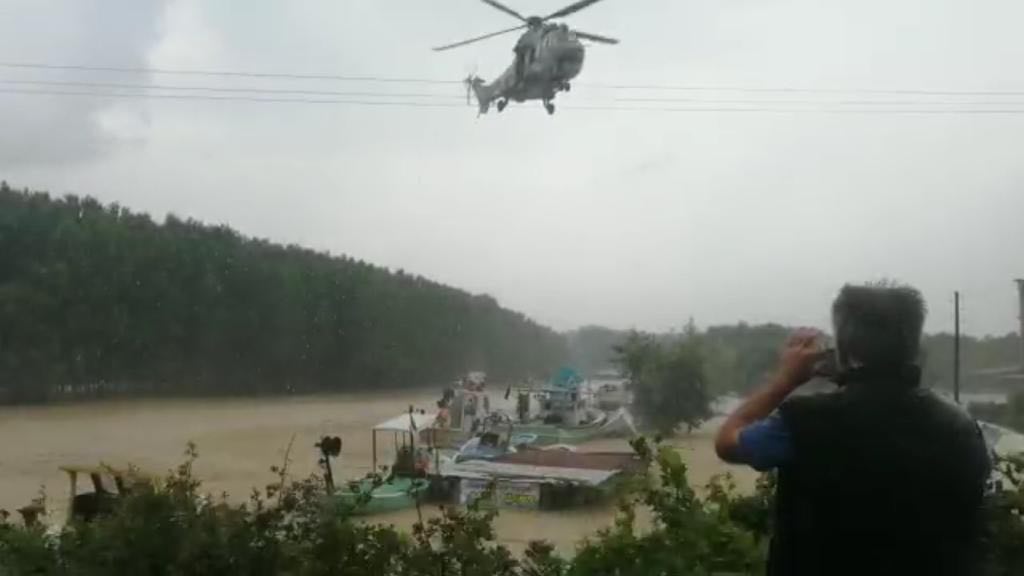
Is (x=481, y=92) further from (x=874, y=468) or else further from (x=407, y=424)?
(x=874, y=468)

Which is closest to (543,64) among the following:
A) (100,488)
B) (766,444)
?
(100,488)

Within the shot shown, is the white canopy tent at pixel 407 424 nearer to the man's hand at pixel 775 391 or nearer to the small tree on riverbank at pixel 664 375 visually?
the small tree on riverbank at pixel 664 375

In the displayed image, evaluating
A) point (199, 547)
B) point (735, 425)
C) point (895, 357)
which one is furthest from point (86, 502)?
point (895, 357)

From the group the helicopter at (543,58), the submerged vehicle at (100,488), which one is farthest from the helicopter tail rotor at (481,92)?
the submerged vehicle at (100,488)

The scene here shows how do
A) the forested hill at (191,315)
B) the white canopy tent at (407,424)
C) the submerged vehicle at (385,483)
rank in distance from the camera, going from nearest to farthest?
the submerged vehicle at (385,483)
the white canopy tent at (407,424)
the forested hill at (191,315)

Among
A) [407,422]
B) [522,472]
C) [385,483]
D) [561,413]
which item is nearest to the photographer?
[385,483]

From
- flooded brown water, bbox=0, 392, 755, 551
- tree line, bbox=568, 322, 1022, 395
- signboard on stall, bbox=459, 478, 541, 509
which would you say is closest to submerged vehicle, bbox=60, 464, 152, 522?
flooded brown water, bbox=0, 392, 755, 551
